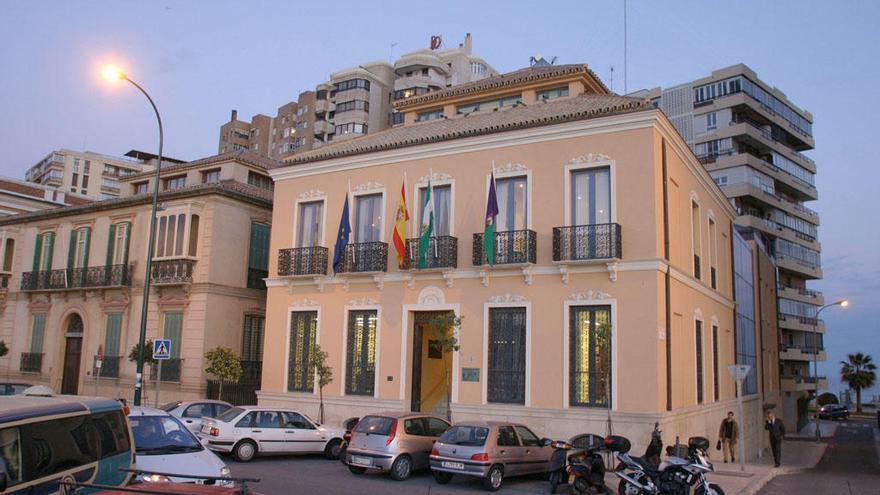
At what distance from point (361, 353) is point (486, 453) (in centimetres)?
966

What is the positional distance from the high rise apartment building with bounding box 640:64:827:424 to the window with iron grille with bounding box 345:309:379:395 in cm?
4491

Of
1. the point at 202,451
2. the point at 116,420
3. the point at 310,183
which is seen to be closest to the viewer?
the point at 116,420

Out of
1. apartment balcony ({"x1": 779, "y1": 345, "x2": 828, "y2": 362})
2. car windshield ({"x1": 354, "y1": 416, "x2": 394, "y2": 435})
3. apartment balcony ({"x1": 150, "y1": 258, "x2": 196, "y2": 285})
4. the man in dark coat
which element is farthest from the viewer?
apartment balcony ({"x1": 779, "y1": 345, "x2": 828, "y2": 362})

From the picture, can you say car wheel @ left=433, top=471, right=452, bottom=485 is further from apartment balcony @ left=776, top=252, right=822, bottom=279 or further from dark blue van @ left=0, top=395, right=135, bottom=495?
apartment balcony @ left=776, top=252, right=822, bottom=279

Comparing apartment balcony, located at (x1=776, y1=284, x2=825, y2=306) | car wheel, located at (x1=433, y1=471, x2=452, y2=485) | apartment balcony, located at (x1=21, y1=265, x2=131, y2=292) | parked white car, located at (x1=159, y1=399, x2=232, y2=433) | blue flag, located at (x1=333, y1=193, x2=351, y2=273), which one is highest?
apartment balcony, located at (x1=776, y1=284, x2=825, y2=306)

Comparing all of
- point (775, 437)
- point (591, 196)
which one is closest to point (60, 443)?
point (591, 196)

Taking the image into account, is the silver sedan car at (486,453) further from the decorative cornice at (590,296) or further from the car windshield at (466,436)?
the decorative cornice at (590,296)

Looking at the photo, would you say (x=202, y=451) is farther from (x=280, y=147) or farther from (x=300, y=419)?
(x=280, y=147)

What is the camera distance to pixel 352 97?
3270 inches

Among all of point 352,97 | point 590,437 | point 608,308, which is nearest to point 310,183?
point 608,308

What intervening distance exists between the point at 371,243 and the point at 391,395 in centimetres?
504

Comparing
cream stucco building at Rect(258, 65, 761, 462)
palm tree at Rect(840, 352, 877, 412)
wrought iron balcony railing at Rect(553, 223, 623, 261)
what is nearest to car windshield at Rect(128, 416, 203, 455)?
cream stucco building at Rect(258, 65, 761, 462)

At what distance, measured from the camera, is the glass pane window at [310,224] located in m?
26.4

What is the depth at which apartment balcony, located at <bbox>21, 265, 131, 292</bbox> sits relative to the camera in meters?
32.1
